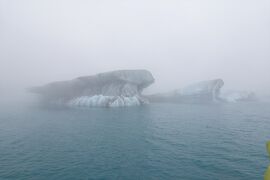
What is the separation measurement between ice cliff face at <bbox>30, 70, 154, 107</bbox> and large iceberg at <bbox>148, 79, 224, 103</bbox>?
24.0 meters

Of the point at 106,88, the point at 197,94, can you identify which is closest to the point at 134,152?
the point at 106,88

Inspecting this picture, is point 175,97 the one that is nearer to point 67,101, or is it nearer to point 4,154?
point 67,101

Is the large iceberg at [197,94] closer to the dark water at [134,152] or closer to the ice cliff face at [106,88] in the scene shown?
the ice cliff face at [106,88]

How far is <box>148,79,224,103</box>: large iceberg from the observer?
92.2 metres

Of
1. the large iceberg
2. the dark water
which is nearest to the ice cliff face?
the large iceberg

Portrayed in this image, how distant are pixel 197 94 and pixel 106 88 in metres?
44.6

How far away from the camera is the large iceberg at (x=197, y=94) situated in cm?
9223

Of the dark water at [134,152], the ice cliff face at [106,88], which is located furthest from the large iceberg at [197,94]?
the dark water at [134,152]

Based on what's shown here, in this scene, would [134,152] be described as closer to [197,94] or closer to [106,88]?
[106,88]

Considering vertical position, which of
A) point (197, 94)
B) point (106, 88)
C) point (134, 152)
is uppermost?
point (106, 88)

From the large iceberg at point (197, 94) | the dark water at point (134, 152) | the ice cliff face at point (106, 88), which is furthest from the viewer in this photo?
the large iceberg at point (197, 94)

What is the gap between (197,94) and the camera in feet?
317

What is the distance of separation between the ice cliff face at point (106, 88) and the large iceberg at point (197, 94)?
24.0 metres

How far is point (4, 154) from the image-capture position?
23.5 metres
